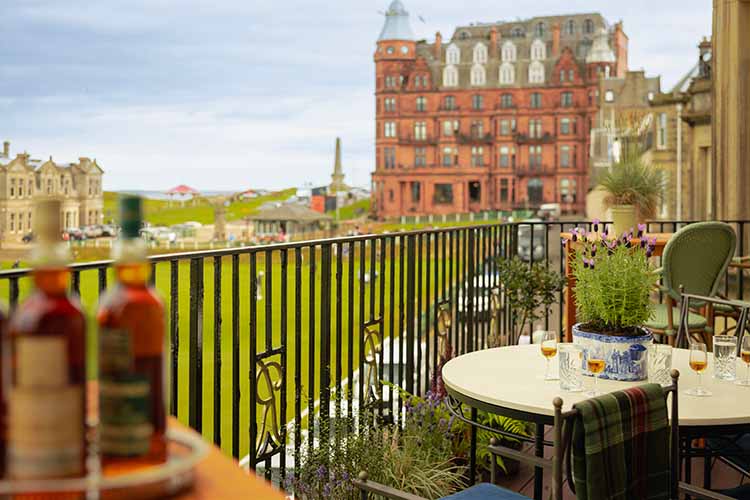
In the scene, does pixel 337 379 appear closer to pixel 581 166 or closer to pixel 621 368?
pixel 621 368

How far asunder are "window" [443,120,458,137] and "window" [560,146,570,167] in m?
9.56

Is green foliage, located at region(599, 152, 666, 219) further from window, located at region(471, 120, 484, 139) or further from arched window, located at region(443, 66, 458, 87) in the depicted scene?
arched window, located at region(443, 66, 458, 87)

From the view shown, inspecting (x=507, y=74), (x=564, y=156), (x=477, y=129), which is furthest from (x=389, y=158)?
(x=564, y=156)

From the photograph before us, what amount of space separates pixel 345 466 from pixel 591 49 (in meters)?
70.5

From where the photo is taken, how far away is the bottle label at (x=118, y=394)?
2.24 ft

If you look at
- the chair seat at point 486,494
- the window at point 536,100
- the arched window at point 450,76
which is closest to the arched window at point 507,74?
the window at point 536,100

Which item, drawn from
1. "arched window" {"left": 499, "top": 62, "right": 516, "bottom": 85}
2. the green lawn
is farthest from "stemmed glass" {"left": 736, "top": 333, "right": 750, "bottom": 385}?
"arched window" {"left": 499, "top": 62, "right": 516, "bottom": 85}

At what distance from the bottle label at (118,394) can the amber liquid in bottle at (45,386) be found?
3cm

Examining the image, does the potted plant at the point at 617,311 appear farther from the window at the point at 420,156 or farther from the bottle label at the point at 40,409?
the window at the point at 420,156

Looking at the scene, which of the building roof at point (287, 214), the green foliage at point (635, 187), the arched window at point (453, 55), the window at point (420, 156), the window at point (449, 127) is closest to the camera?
the green foliage at point (635, 187)

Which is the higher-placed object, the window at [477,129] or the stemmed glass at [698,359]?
the window at [477,129]

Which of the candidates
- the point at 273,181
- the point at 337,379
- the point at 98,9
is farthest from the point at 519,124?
the point at 98,9

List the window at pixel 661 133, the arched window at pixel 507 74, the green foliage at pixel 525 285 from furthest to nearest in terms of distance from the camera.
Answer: the arched window at pixel 507 74, the window at pixel 661 133, the green foliage at pixel 525 285

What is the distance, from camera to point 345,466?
336 cm
